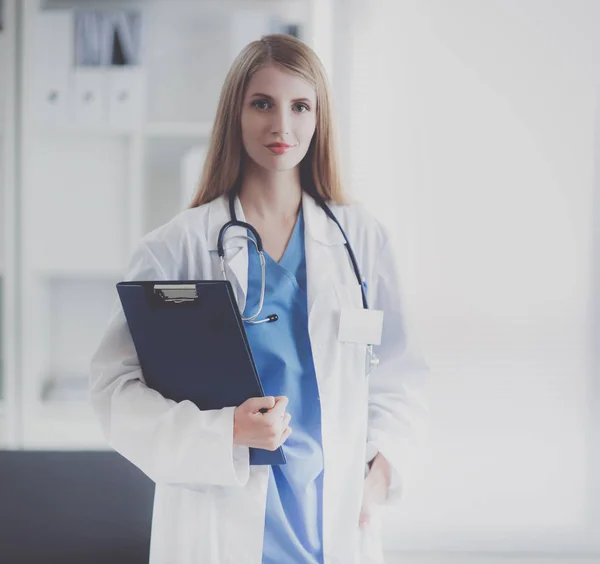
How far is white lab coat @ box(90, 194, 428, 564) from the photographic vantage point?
0.86 m

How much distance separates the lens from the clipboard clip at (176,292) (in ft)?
2.68

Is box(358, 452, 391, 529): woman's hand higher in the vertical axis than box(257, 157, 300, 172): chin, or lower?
lower

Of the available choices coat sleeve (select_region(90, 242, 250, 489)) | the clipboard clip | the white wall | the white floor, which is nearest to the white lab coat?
coat sleeve (select_region(90, 242, 250, 489))

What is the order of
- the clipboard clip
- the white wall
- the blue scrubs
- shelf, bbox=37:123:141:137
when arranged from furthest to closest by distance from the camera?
shelf, bbox=37:123:141:137
the white wall
the blue scrubs
the clipboard clip

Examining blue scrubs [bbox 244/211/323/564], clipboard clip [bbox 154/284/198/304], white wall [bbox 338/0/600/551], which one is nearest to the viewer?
clipboard clip [bbox 154/284/198/304]

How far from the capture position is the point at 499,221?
185cm

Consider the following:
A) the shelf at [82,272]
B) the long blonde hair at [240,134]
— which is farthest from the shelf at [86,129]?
the long blonde hair at [240,134]

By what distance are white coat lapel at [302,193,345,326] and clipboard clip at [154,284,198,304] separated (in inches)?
8.0

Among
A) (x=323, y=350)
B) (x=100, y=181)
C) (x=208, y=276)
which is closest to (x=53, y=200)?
(x=100, y=181)

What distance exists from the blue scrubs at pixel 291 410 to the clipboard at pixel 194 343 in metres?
0.07

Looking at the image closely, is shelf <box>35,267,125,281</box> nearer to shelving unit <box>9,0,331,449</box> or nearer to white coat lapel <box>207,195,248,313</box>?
shelving unit <box>9,0,331,449</box>

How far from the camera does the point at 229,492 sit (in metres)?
0.92

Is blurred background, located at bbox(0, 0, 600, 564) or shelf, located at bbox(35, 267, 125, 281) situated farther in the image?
shelf, located at bbox(35, 267, 125, 281)

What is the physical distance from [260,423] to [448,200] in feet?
3.98
